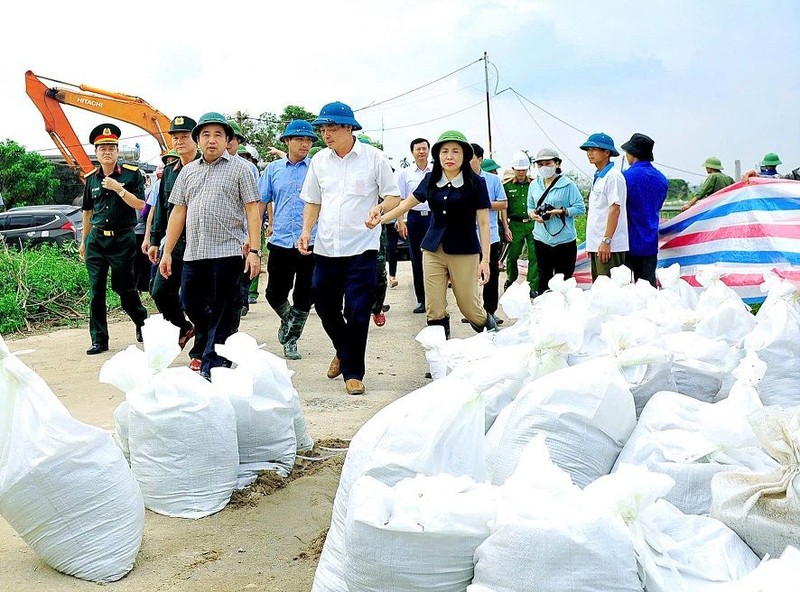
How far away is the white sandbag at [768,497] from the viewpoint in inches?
81.9

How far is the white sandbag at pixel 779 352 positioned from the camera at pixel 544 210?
4327 mm

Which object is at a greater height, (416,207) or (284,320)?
(416,207)

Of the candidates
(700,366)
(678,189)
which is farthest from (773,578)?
(678,189)

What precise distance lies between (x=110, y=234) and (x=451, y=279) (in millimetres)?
2920

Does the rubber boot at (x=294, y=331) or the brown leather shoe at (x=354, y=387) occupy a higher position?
the rubber boot at (x=294, y=331)

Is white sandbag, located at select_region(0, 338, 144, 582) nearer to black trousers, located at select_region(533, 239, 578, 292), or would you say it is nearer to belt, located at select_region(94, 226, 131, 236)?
belt, located at select_region(94, 226, 131, 236)

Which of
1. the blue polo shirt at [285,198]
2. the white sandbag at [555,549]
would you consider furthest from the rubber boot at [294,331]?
the white sandbag at [555,549]

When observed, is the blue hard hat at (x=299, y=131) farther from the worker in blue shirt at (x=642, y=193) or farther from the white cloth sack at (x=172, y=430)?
the white cloth sack at (x=172, y=430)

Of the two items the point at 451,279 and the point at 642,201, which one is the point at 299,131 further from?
the point at 642,201

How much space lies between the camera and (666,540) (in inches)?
80.7

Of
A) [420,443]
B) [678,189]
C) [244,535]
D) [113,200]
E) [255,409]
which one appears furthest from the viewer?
[678,189]

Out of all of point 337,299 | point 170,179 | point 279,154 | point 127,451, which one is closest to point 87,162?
point 279,154

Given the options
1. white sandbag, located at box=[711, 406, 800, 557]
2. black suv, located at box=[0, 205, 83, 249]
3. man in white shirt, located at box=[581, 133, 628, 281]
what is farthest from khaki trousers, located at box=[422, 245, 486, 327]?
black suv, located at box=[0, 205, 83, 249]

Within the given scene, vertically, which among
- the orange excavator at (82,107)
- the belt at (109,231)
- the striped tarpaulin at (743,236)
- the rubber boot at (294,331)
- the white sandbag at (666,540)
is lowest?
the rubber boot at (294,331)
